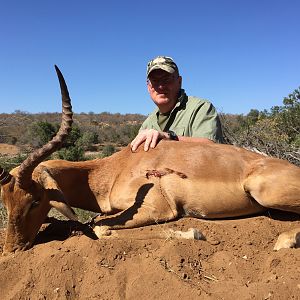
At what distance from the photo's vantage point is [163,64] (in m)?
7.12

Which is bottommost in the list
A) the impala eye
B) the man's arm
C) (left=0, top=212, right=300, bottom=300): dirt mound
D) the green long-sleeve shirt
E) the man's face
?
(left=0, top=212, right=300, bottom=300): dirt mound

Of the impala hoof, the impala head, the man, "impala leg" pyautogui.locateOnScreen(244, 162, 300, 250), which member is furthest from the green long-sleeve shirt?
the impala head

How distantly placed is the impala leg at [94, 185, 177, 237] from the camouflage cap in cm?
241

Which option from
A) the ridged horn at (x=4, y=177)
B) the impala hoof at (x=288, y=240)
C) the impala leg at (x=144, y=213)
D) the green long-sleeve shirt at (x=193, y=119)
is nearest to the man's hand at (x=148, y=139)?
the impala leg at (x=144, y=213)

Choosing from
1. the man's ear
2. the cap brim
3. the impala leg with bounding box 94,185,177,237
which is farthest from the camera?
the cap brim

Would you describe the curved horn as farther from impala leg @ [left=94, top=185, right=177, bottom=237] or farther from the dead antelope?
impala leg @ [left=94, top=185, right=177, bottom=237]

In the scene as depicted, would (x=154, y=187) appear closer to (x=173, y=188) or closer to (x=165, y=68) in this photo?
(x=173, y=188)

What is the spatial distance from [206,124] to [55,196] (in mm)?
2916

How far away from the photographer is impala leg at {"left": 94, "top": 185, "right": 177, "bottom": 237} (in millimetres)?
5512

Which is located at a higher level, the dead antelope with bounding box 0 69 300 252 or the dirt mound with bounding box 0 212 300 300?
the dead antelope with bounding box 0 69 300 252

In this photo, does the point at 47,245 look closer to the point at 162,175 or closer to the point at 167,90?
the point at 162,175

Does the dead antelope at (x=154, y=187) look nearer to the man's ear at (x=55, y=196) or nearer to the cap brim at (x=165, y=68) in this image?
the man's ear at (x=55, y=196)

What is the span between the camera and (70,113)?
16.1 feet

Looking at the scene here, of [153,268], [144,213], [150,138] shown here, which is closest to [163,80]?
[150,138]
